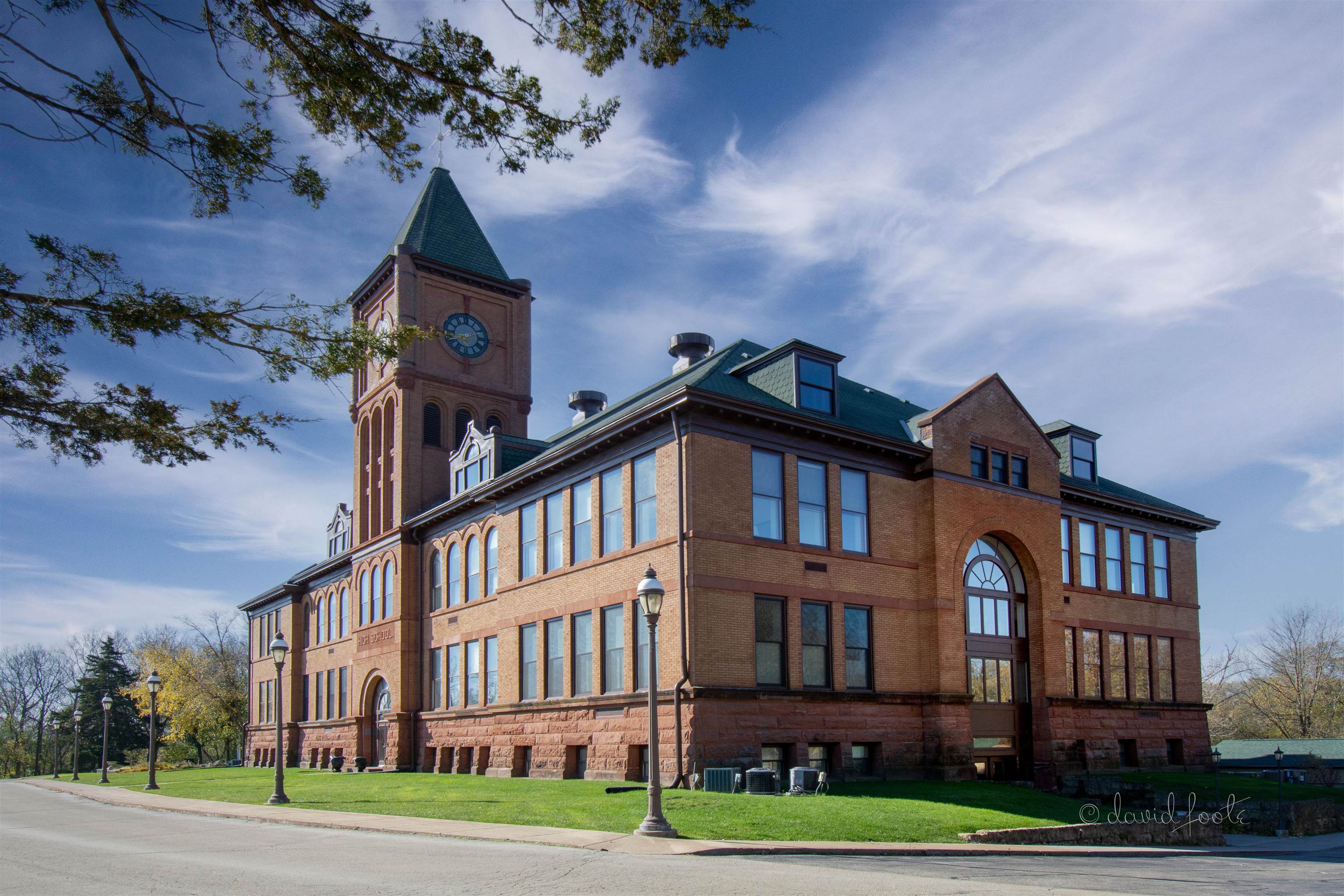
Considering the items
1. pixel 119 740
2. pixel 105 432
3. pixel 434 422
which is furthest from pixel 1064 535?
pixel 119 740

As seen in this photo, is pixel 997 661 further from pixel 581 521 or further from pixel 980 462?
pixel 581 521

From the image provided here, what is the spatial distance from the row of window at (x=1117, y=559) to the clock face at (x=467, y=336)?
77.0 feet

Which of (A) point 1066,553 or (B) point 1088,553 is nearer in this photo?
(A) point 1066,553

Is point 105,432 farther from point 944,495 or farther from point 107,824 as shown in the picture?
point 944,495

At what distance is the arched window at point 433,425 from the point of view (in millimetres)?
41688

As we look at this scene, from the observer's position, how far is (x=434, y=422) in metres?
42.0

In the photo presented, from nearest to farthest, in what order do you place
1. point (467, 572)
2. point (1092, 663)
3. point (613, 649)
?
point (613, 649) < point (1092, 663) < point (467, 572)

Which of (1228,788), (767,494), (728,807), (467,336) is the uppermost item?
(467,336)

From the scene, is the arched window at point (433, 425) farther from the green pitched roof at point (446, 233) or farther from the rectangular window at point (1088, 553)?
the rectangular window at point (1088, 553)

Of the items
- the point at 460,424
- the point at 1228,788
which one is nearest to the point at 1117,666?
the point at 1228,788

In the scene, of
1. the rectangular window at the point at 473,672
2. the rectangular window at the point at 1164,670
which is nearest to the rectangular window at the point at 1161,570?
the rectangular window at the point at 1164,670

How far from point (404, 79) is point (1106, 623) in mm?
31373

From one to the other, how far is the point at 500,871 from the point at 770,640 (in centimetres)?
1414

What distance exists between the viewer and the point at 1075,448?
37219 mm
